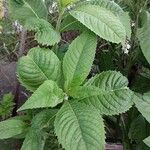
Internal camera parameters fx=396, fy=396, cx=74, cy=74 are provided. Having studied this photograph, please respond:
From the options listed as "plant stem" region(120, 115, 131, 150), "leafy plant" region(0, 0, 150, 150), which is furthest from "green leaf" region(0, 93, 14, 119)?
"plant stem" region(120, 115, 131, 150)

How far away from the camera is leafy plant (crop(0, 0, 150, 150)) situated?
1.17 metres

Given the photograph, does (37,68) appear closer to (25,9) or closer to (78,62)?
(78,62)

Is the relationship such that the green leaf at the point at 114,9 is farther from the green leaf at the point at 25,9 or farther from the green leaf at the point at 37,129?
the green leaf at the point at 37,129

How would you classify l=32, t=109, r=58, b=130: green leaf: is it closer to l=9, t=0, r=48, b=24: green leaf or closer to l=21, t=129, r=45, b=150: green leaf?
l=21, t=129, r=45, b=150: green leaf

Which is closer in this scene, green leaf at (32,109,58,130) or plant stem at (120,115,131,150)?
green leaf at (32,109,58,130)

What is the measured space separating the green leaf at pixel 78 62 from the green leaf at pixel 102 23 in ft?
0.19

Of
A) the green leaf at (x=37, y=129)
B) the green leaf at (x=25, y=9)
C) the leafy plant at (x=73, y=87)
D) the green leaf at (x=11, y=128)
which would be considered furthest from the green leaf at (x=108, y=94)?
the green leaf at (x=25, y=9)

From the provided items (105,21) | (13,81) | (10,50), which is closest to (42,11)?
(105,21)

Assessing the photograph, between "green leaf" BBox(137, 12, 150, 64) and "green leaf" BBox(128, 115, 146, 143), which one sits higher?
"green leaf" BBox(137, 12, 150, 64)

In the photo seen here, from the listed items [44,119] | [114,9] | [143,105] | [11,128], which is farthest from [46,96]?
[114,9]

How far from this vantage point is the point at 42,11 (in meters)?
1.43

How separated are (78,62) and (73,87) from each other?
83 mm

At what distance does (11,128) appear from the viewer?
1313 mm

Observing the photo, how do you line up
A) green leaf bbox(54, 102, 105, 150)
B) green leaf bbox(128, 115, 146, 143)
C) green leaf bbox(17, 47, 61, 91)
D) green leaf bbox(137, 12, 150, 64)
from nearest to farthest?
green leaf bbox(54, 102, 105, 150)
green leaf bbox(17, 47, 61, 91)
green leaf bbox(137, 12, 150, 64)
green leaf bbox(128, 115, 146, 143)
